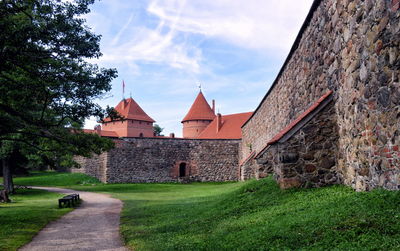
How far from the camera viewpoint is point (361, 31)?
5723 millimetres

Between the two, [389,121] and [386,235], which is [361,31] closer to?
[389,121]

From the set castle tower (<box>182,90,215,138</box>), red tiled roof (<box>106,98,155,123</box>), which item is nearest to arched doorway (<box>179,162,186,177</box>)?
castle tower (<box>182,90,215,138</box>)

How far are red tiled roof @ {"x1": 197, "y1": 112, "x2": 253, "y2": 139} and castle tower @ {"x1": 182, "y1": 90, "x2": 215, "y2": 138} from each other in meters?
10.4

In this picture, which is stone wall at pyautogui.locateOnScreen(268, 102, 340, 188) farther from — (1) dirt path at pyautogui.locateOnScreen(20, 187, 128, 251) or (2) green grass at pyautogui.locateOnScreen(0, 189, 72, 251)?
(2) green grass at pyautogui.locateOnScreen(0, 189, 72, 251)

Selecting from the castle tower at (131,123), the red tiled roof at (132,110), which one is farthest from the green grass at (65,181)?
the red tiled roof at (132,110)

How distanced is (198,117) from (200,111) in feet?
4.21

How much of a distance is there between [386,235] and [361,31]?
3536mm

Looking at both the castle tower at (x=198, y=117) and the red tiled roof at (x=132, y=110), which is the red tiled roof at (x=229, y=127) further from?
the red tiled roof at (x=132, y=110)

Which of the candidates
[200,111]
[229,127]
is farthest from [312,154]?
[200,111]

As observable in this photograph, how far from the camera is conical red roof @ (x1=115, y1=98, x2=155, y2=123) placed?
5734 cm

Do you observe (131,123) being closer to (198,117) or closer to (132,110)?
(132,110)

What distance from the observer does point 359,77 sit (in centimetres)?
588

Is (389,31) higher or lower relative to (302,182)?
higher

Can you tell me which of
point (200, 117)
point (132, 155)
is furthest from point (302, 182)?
point (200, 117)
